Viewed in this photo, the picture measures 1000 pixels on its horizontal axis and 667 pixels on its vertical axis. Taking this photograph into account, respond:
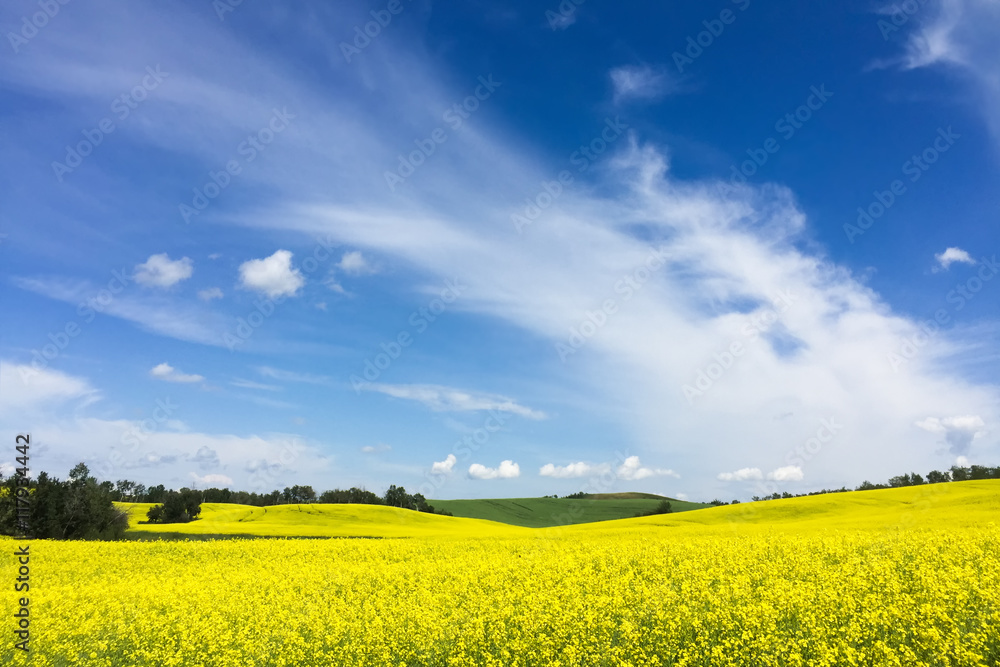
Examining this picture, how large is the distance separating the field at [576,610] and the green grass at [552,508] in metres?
86.6

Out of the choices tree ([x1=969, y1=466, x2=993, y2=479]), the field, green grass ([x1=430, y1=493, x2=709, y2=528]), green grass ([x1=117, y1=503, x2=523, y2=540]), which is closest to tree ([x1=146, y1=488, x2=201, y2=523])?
green grass ([x1=117, y1=503, x2=523, y2=540])

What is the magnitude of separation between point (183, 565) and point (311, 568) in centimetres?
704

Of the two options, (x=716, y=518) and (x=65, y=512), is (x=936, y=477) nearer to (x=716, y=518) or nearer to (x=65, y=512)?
(x=716, y=518)

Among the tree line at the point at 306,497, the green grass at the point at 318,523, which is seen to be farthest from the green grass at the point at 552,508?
the green grass at the point at 318,523

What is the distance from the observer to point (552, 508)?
117 m

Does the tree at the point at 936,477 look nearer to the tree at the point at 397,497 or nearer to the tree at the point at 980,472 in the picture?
the tree at the point at 980,472

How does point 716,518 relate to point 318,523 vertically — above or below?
above

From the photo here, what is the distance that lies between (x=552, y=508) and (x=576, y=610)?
371 feet

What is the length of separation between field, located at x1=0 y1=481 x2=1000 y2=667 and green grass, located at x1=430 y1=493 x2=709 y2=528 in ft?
284

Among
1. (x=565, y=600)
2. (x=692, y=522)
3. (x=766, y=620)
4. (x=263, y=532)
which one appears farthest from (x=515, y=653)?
(x=263, y=532)

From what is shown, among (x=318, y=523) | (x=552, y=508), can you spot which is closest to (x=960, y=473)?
(x=552, y=508)

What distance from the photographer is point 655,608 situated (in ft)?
30.3

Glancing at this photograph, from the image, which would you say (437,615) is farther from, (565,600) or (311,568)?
(311,568)

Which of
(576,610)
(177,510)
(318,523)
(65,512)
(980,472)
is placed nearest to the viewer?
(576,610)
